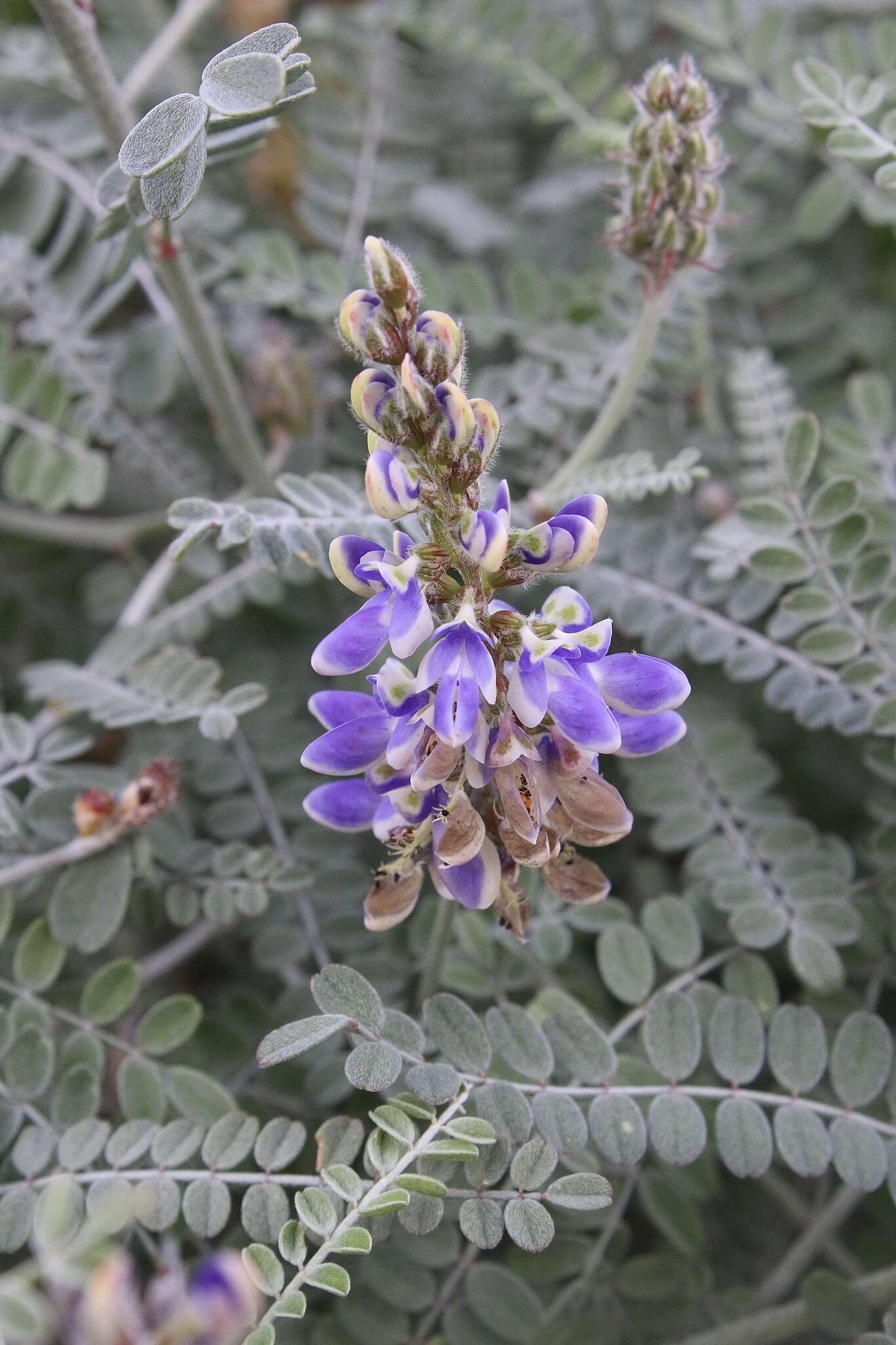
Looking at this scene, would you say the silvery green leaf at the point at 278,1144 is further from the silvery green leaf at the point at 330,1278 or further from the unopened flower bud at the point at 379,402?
the unopened flower bud at the point at 379,402

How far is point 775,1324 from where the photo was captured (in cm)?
122

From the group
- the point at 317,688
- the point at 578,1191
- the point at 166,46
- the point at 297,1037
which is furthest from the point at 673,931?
the point at 166,46

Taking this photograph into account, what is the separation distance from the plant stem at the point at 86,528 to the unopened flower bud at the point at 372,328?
86 centimetres

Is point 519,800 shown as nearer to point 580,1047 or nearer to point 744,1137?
point 580,1047

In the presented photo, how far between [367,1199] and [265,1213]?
0.51ft

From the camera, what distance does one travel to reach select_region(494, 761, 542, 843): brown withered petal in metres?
0.88

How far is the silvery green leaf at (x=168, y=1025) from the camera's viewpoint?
1.21 metres

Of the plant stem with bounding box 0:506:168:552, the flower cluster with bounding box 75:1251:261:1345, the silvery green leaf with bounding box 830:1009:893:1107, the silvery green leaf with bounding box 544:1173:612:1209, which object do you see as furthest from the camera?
the plant stem with bounding box 0:506:168:552

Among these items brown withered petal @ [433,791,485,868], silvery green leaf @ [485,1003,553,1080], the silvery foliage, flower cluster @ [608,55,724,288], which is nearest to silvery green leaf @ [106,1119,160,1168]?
the silvery foliage

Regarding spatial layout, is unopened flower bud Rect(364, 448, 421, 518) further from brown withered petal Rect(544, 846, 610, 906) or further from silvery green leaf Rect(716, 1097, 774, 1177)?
silvery green leaf Rect(716, 1097, 774, 1177)

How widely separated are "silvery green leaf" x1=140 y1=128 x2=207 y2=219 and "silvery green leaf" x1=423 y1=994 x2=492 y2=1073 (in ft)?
2.28

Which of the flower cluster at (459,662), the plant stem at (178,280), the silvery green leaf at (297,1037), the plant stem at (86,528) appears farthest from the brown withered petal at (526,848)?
the plant stem at (86,528)

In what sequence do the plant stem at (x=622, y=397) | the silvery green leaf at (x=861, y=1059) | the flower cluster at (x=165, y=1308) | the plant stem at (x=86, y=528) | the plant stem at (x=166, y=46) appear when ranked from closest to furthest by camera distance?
1. the flower cluster at (x=165, y=1308)
2. the silvery green leaf at (x=861, y=1059)
3. the plant stem at (x=622, y=397)
4. the plant stem at (x=166, y=46)
5. the plant stem at (x=86, y=528)

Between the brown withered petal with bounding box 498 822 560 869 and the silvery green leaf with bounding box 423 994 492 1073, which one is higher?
the brown withered petal with bounding box 498 822 560 869
